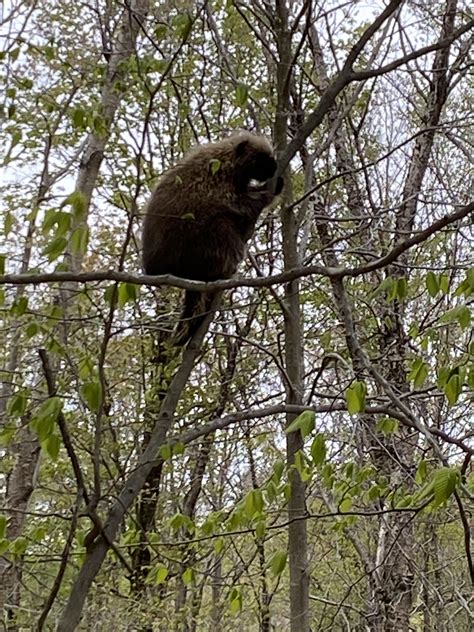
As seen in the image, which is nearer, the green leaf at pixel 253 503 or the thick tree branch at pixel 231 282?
the thick tree branch at pixel 231 282

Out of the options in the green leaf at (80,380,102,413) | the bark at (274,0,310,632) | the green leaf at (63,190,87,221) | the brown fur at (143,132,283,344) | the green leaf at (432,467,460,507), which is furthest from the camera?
the brown fur at (143,132,283,344)

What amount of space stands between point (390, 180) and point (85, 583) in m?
5.47

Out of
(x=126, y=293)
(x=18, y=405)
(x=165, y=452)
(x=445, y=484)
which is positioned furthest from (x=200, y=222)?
(x=445, y=484)

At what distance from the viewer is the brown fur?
373 cm

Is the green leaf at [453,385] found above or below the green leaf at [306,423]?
above

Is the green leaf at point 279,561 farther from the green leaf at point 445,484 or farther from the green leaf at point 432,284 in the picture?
the green leaf at point 432,284

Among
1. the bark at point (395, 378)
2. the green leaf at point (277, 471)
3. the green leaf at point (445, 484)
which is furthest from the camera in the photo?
the bark at point (395, 378)

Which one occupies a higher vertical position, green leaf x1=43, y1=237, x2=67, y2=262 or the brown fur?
the brown fur

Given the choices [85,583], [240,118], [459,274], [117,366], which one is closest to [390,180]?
[459,274]

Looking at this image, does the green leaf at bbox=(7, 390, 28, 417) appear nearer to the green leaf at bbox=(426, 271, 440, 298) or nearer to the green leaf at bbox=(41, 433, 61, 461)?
the green leaf at bbox=(41, 433, 61, 461)

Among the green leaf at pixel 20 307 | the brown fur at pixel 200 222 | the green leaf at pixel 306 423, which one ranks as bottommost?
the green leaf at pixel 306 423

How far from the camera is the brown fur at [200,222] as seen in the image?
147 inches

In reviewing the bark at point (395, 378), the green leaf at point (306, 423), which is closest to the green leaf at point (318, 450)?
the green leaf at point (306, 423)

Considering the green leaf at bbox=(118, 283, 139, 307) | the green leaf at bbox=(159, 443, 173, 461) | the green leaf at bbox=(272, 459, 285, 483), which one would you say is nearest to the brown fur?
the green leaf at bbox=(159, 443, 173, 461)
